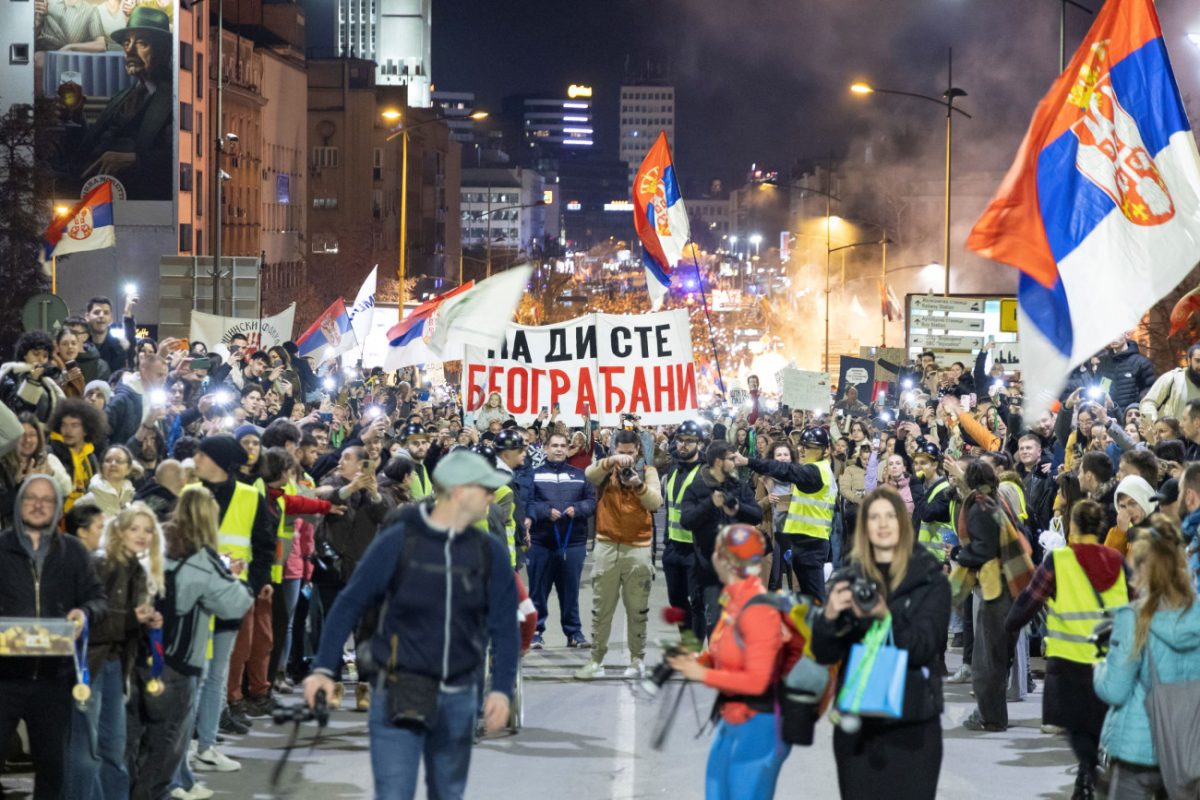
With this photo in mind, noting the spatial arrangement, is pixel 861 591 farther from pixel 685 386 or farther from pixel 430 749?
pixel 685 386

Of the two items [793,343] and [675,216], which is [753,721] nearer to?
[675,216]

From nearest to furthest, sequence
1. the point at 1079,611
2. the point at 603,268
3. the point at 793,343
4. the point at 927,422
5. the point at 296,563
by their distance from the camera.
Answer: the point at 1079,611
the point at 296,563
the point at 927,422
the point at 793,343
the point at 603,268

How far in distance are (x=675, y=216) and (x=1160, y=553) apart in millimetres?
19695

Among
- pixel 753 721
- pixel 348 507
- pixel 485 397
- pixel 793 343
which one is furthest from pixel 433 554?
pixel 793 343

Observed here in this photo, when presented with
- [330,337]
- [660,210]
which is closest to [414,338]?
[330,337]

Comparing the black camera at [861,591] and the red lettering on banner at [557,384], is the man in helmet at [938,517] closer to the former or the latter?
the red lettering on banner at [557,384]

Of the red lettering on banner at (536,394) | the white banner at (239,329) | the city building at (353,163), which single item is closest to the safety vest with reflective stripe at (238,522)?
the red lettering on banner at (536,394)

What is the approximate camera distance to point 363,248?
363 ft

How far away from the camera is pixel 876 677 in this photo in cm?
673

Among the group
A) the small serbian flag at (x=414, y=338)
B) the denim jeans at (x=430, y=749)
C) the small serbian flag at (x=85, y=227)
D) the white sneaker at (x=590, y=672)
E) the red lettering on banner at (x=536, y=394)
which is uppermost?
the small serbian flag at (x=85, y=227)

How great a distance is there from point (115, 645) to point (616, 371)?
9424mm

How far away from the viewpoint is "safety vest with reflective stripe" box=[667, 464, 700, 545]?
1470cm

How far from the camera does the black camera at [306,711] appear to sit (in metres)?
6.70

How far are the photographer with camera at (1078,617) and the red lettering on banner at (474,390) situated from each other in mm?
9154
